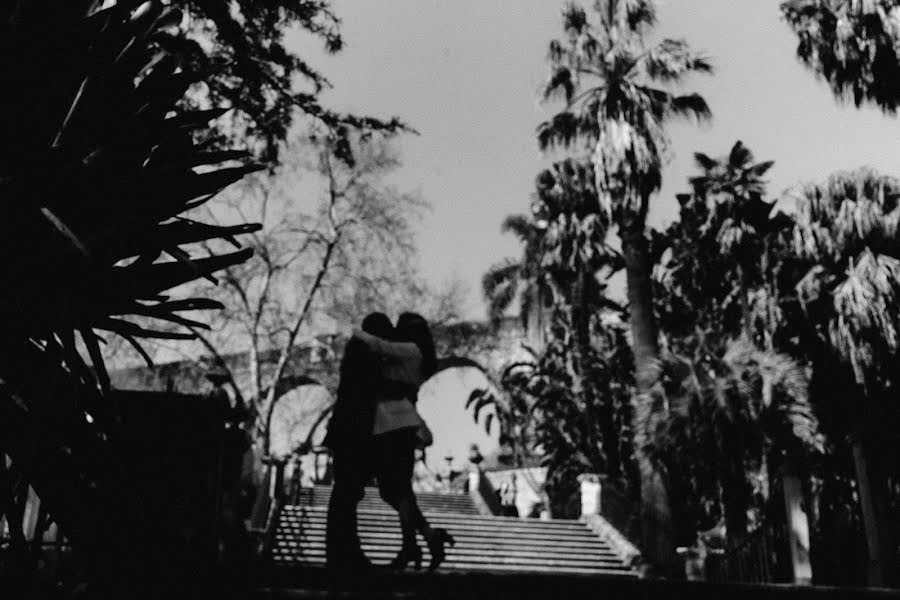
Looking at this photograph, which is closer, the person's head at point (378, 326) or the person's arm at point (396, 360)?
the person's arm at point (396, 360)

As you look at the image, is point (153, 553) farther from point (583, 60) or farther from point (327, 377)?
point (327, 377)

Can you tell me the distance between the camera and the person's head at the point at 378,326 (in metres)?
5.05

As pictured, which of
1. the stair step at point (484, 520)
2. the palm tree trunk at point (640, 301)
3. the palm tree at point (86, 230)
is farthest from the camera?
the palm tree trunk at point (640, 301)

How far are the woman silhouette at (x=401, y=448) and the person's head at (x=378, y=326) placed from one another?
→ 163mm

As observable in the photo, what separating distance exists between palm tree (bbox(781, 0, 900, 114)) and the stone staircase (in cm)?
691

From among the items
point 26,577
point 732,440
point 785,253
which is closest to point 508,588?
point 26,577

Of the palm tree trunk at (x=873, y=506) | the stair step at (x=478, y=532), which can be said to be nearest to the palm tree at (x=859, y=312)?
the palm tree trunk at (x=873, y=506)

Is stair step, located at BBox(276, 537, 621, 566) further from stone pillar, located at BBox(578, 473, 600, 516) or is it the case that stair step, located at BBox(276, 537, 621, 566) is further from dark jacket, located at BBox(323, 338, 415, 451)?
dark jacket, located at BBox(323, 338, 415, 451)

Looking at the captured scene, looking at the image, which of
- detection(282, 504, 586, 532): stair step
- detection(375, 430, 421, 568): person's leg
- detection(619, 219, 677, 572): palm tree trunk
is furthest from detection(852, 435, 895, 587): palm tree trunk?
detection(375, 430, 421, 568): person's leg

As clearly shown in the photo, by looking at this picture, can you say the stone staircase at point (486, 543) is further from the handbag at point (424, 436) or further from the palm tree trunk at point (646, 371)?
the handbag at point (424, 436)

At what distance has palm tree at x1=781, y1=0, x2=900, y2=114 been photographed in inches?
425

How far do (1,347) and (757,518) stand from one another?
18592 mm

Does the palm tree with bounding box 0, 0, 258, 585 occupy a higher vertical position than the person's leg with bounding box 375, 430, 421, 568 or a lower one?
higher

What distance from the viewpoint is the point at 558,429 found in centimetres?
2159
